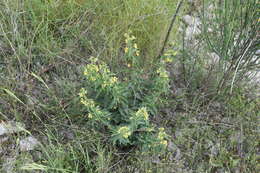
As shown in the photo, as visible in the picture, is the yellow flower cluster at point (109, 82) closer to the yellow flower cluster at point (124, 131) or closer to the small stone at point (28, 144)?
the yellow flower cluster at point (124, 131)

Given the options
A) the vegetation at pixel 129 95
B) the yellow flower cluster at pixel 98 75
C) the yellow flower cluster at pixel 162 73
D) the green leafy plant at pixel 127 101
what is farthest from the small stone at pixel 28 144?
the yellow flower cluster at pixel 162 73

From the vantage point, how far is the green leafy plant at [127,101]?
1344 mm

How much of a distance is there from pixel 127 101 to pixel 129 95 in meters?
0.09

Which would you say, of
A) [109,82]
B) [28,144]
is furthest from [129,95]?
[28,144]

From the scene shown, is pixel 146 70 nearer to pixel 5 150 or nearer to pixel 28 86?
pixel 28 86

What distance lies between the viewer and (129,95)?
5.33 ft

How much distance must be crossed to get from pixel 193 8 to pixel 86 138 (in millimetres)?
2142

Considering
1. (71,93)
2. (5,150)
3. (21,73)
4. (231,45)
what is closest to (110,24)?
(71,93)

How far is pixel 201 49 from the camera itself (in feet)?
7.36

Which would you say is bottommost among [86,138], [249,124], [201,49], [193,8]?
[86,138]

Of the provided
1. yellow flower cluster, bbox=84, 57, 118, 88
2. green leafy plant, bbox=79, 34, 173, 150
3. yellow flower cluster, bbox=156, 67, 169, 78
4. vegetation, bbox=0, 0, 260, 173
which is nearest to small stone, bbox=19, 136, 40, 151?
vegetation, bbox=0, 0, 260, 173

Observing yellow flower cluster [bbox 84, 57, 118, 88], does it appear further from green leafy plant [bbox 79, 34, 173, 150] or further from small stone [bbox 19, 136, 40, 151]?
small stone [bbox 19, 136, 40, 151]

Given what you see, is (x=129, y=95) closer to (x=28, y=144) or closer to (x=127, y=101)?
(x=127, y=101)

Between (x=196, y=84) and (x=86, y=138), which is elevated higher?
(x=196, y=84)
